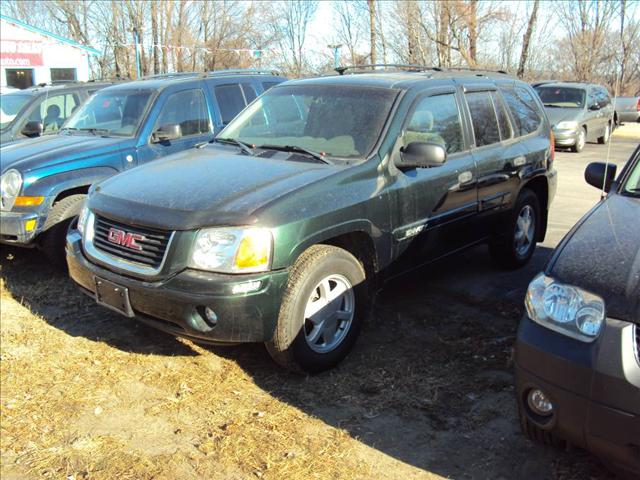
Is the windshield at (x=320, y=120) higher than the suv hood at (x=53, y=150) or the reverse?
higher

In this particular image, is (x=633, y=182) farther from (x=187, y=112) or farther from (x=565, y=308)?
(x=187, y=112)

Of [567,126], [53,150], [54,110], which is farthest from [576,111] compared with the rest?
[53,150]

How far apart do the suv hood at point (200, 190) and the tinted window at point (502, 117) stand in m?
2.16

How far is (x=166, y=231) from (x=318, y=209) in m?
0.90

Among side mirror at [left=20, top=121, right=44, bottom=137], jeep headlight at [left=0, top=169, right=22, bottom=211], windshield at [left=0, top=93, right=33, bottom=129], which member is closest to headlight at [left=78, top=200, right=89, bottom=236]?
jeep headlight at [left=0, top=169, right=22, bottom=211]

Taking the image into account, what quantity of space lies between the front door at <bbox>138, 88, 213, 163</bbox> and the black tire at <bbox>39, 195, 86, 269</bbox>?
33.9 inches

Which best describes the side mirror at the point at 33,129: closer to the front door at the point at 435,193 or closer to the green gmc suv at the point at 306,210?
the green gmc suv at the point at 306,210

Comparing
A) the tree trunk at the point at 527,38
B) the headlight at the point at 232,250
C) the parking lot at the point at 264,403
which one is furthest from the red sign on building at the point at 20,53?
the headlight at the point at 232,250

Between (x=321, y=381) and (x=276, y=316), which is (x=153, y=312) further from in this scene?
(x=321, y=381)

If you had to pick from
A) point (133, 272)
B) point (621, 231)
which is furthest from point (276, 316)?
point (621, 231)

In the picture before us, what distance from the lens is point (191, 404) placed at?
3.68 metres

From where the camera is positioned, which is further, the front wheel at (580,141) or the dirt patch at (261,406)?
the front wheel at (580,141)

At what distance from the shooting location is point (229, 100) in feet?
24.5

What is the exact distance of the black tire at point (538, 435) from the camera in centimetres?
280
